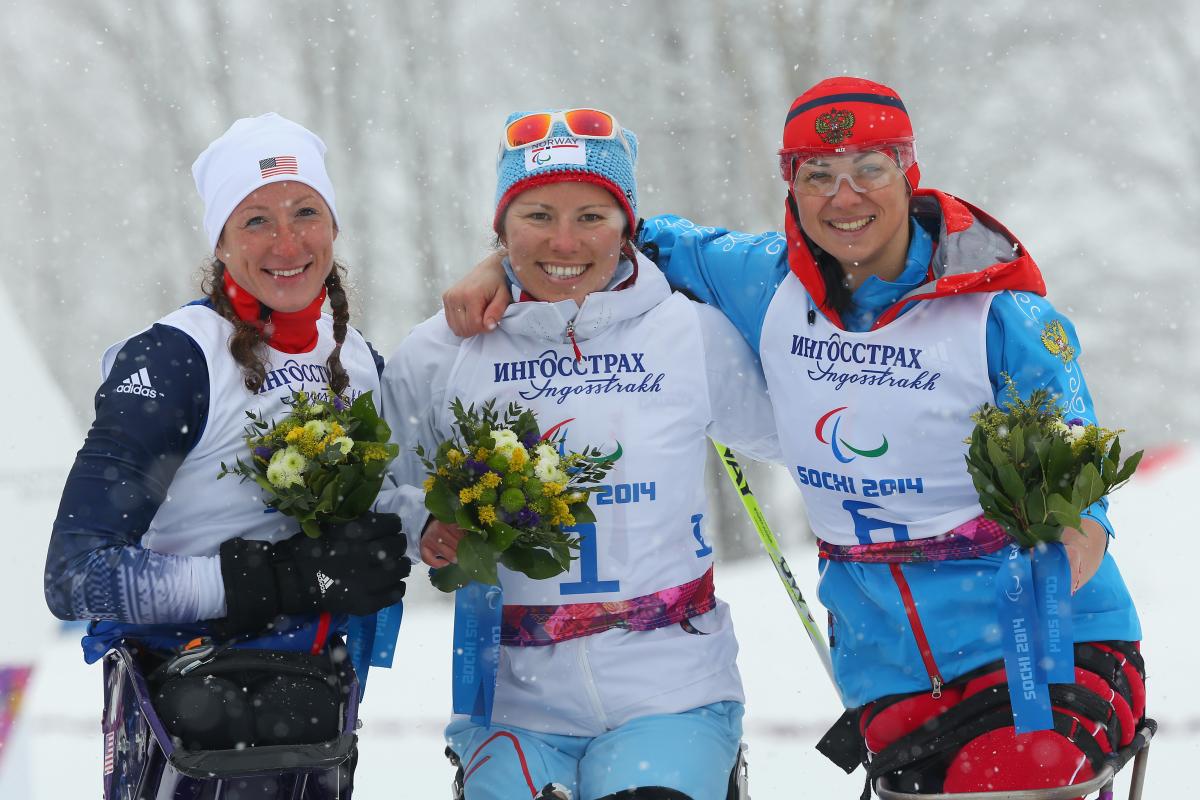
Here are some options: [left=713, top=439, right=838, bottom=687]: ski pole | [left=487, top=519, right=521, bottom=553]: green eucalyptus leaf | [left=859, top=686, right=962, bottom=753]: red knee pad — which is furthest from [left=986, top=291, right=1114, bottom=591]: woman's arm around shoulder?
[left=487, top=519, right=521, bottom=553]: green eucalyptus leaf

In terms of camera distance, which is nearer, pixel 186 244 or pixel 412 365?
pixel 412 365

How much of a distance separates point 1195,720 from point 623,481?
3902 mm

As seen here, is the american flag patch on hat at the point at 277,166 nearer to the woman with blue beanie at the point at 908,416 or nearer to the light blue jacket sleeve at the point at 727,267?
the woman with blue beanie at the point at 908,416

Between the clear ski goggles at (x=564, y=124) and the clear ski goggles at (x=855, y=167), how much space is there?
547 millimetres

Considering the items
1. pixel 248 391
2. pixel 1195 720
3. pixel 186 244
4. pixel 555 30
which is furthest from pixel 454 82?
pixel 248 391

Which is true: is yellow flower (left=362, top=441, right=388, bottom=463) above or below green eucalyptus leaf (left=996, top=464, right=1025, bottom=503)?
above

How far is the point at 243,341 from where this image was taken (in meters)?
3.14

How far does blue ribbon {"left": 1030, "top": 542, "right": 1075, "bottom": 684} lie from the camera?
9.91ft

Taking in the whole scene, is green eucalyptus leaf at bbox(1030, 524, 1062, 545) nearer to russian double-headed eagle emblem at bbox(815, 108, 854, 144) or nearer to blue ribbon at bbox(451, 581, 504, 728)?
russian double-headed eagle emblem at bbox(815, 108, 854, 144)

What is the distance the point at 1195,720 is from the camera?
5.98 meters

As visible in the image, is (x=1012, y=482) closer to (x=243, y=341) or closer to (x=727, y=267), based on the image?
(x=727, y=267)

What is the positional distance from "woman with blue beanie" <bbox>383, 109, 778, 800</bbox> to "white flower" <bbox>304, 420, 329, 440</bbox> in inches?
16.9

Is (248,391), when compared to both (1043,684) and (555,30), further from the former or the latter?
(555,30)

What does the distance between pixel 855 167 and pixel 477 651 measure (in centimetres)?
167
